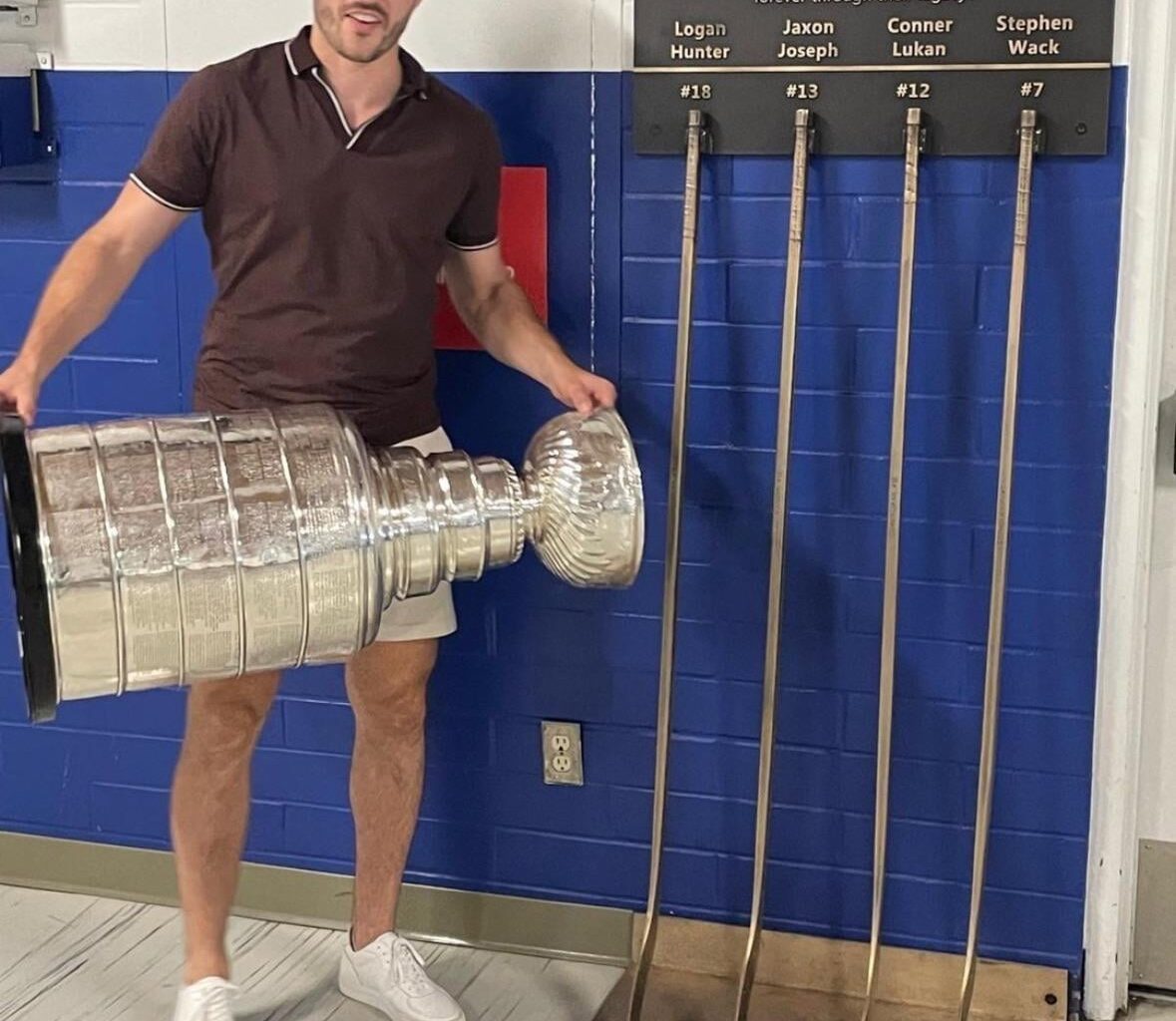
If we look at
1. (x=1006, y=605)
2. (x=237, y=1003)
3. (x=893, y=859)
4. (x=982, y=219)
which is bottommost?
(x=237, y=1003)

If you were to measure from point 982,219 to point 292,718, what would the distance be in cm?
145

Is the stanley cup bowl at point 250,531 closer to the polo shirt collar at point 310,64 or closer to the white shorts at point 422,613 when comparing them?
the white shorts at point 422,613

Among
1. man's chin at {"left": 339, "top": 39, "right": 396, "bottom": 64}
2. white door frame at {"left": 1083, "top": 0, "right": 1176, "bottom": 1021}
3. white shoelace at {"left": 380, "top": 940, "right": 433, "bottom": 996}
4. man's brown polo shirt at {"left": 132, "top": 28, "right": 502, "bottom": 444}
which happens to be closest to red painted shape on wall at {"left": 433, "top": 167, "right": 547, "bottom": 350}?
man's brown polo shirt at {"left": 132, "top": 28, "right": 502, "bottom": 444}

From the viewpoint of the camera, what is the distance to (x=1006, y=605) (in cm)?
273

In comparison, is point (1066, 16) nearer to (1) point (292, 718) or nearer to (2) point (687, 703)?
(2) point (687, 703)

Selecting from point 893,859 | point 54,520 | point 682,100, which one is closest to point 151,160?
point 54,520

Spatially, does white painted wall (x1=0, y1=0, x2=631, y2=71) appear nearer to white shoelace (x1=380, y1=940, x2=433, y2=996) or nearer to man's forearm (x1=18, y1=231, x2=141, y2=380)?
man's forearm (x1=18, y1=231, x2=141, y2=380)

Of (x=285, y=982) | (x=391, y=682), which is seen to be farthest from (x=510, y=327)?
(x=285, y=982)

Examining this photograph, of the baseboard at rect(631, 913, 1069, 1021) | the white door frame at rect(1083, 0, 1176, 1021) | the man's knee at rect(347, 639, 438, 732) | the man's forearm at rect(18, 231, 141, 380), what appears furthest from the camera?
the baseboard at rect(631, 913, 1069, 1021)

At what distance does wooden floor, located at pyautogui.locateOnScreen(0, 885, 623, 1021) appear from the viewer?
2891mm

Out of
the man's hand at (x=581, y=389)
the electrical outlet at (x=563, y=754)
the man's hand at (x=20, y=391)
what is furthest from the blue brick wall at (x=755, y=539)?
the man's hand at (x=20, y=391)

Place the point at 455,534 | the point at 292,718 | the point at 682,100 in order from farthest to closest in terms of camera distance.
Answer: the point at 292,718, the point at 682,100, the point at 455,534

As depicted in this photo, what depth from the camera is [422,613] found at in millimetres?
2734

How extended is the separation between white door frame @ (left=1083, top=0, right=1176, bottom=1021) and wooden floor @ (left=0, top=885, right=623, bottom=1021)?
2.71 feet
